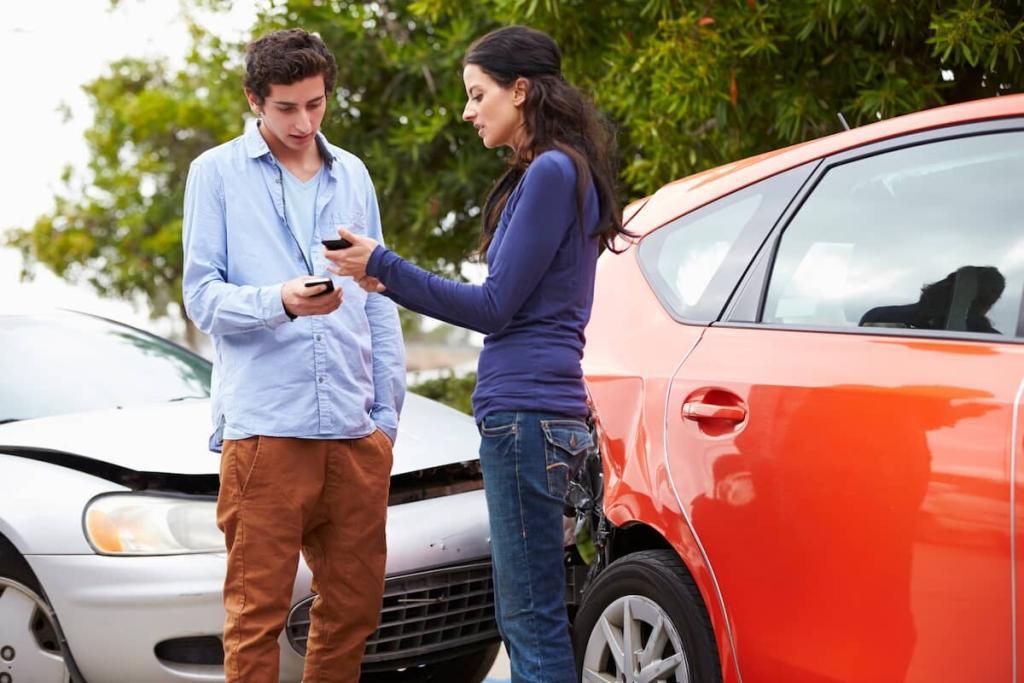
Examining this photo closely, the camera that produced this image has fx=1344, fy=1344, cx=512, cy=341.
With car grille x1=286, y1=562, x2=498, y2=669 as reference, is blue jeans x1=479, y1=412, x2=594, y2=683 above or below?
above

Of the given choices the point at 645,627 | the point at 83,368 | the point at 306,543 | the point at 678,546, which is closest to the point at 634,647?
the point at 645,627

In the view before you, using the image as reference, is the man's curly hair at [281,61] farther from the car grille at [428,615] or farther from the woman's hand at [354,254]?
the car grille at [428,615]

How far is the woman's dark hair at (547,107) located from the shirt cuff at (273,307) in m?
0.67

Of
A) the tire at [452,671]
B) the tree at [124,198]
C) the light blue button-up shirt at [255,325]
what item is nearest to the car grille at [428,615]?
the tire at [452,671]

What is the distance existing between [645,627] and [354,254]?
3.59ft

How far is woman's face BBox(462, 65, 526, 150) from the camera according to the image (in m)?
2.83

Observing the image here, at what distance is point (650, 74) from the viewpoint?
6074 millimetres

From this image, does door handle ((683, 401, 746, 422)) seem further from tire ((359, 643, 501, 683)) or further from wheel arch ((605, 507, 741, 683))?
tire ((359, 643, 501, 683))

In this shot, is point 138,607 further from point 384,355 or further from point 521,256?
point 521,256

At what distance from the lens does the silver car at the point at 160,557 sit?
363 centimetres

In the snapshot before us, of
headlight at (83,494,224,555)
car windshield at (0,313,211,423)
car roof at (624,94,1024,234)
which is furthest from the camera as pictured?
car windshield at (0,313,211,423)

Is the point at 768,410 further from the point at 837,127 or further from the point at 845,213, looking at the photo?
the point at 837,127

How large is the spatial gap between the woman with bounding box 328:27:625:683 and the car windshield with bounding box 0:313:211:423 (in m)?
2.13

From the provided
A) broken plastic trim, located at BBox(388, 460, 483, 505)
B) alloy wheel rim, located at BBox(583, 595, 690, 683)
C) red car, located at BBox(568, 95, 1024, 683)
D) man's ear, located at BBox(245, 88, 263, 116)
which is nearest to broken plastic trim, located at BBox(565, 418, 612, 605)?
red car, located at BBox(568, 95, 1024, 683)
